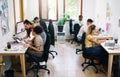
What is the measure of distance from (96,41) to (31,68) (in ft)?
5.36

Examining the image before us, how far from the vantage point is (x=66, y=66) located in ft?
16.3

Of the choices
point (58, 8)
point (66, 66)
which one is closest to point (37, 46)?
point (66, 66)

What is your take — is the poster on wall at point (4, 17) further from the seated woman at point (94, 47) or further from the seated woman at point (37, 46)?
the seated woman at point (94, 47)

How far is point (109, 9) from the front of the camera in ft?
A: 18.5

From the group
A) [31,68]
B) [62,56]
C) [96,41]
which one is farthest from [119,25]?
[31,68]

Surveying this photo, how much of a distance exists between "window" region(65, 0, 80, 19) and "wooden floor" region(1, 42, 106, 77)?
1.92 metres

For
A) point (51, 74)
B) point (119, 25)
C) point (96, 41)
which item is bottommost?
point (51, 74)

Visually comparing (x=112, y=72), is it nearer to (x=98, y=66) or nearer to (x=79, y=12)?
(x=98, y=66)

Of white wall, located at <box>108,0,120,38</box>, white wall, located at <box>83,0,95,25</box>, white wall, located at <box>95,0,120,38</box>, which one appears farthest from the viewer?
white wall, located at <box>83,0,95,25</box>

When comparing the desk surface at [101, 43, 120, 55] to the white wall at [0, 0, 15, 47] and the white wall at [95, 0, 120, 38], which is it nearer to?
the white wall at [95, 0, 120, 38]

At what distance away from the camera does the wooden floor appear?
4.42 m

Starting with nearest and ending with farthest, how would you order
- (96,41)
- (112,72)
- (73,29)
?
(112,72) → (96,41) → (73,29)

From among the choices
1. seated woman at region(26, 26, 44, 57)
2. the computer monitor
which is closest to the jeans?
seated woman at region(26, 26, 44, 57)

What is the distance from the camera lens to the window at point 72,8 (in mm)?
7891
